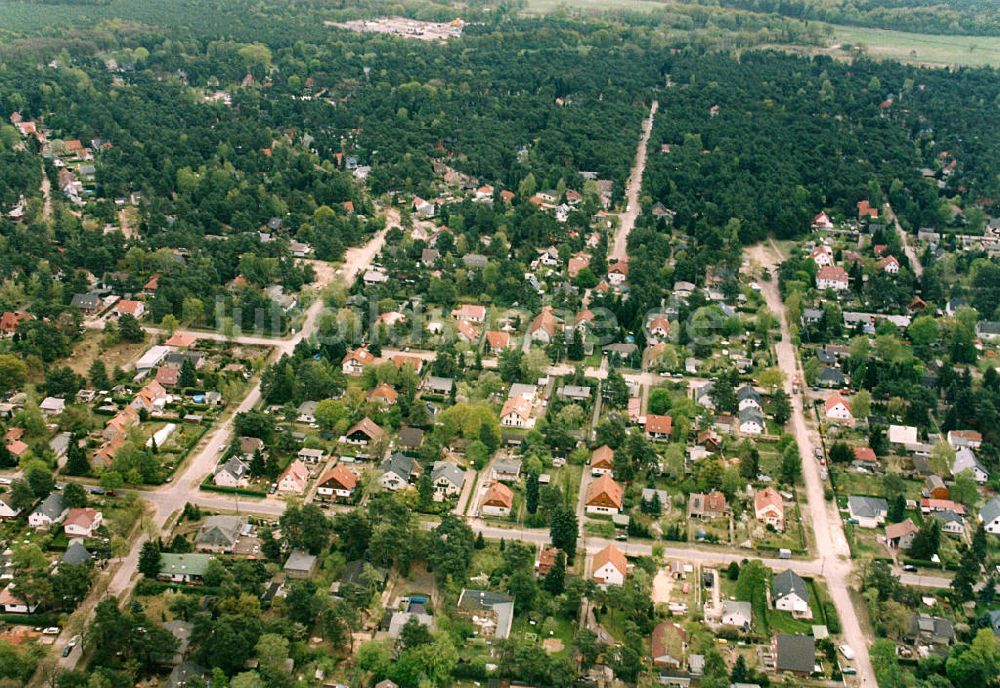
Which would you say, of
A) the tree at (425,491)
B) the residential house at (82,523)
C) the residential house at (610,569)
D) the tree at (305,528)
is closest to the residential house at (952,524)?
the residential house at (610,569)

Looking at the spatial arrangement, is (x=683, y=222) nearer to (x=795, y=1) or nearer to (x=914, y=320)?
(x=914, y=320)

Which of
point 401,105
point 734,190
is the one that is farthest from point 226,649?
point 401,105

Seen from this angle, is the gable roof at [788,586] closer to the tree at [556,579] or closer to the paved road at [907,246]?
the tree at [556,579]

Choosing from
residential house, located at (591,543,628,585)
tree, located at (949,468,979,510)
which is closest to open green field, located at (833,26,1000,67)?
tree, located at (949,468,979,510)

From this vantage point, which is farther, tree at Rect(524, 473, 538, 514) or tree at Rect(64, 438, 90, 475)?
tree at Rect(64, 438, 90, 475)

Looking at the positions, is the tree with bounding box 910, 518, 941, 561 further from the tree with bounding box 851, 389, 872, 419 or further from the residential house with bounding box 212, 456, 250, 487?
the residential house with bounding box 212, 456, 250, 487
